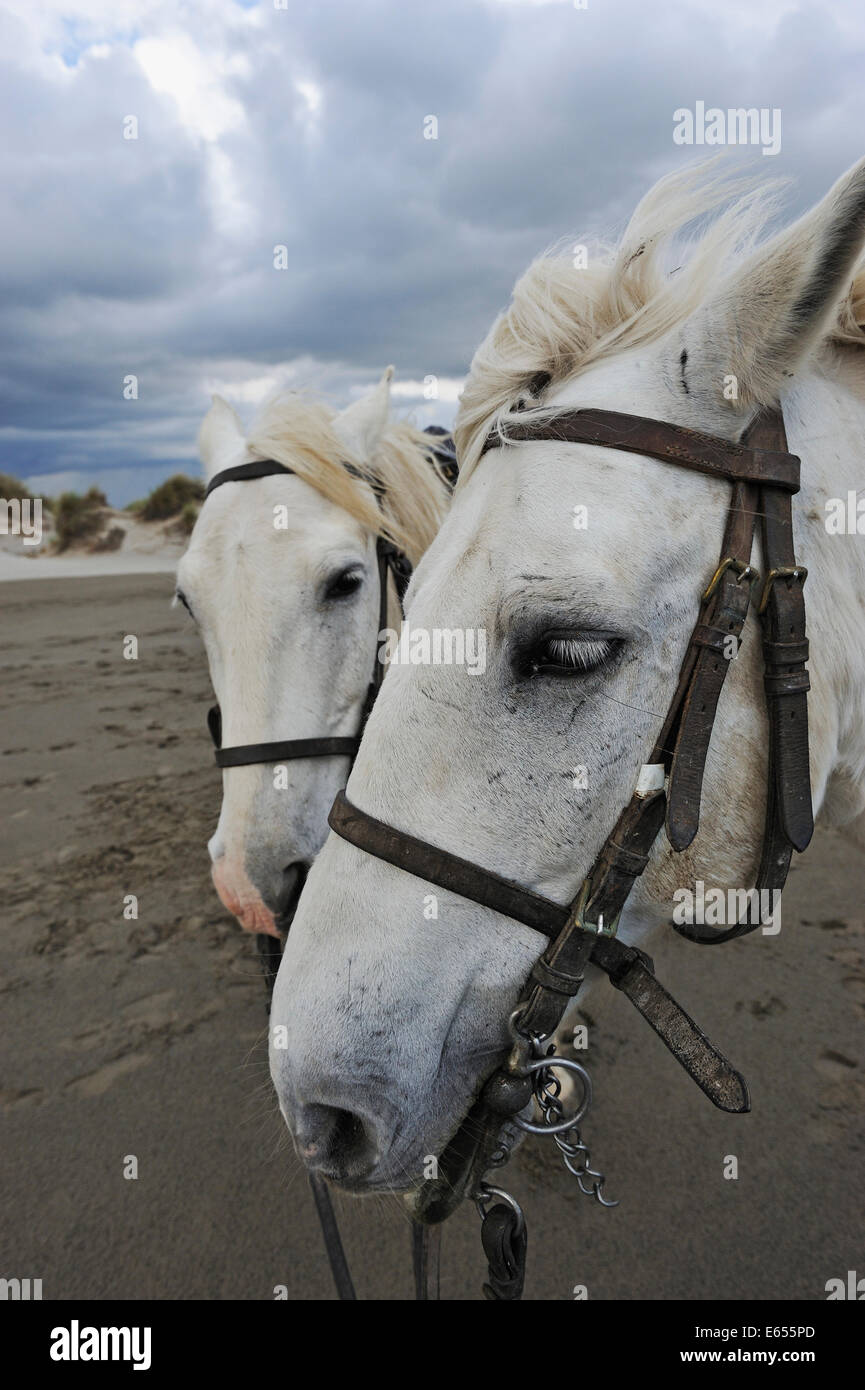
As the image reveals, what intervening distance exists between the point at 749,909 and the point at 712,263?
4.03ft

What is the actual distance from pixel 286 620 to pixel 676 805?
1.49 meters

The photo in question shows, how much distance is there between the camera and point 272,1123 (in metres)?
2.77

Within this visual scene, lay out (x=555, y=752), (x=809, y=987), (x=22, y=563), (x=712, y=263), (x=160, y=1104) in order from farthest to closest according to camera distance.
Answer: (x=22, y=563) → (x=809, y=987) → (x=160, y=1104) → (x=712, y=263) → (x=555, y=752)

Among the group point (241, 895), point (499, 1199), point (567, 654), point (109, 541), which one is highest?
point (109, 541)

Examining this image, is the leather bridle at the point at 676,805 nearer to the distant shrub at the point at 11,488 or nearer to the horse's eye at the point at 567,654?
the horse's eye at the point at 567,654

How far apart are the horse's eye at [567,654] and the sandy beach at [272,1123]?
111 centimetres

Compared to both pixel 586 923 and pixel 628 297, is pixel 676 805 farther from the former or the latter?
pixel 628 297

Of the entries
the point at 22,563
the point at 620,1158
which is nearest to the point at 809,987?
the point at 620,1158

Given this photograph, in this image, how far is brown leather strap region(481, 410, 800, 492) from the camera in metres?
1.16

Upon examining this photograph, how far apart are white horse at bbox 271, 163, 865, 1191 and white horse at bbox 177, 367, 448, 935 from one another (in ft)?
3.16

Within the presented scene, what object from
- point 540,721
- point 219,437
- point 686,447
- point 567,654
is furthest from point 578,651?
point 219,437

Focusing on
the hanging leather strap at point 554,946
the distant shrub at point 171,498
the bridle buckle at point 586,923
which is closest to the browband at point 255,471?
the hanging leather strap at point 554,946

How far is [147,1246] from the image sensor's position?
2.26m

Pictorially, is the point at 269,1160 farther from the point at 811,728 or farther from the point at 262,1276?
the point at 811,728
